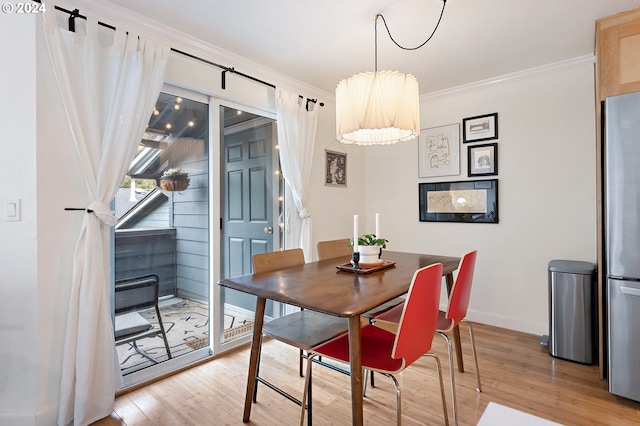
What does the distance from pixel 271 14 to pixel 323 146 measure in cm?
168

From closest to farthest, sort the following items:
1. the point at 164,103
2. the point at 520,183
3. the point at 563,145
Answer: the point at 164,103 → the point at 563,145 → the point at 520,183

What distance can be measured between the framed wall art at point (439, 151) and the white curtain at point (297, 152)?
1288 millimetres

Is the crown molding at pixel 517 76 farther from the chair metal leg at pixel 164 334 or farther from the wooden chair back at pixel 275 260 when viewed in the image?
the chair metal leg at pixel 164 334

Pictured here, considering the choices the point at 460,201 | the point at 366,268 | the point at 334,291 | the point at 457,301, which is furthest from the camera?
the point at 460,201

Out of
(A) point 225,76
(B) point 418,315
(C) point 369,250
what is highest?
(A) point 225,76

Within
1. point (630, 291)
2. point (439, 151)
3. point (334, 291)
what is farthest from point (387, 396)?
point (439, 151)

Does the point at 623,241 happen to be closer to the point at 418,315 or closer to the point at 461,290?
the point at 461,290

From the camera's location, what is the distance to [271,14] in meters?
2.20

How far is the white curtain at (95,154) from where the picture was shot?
6.09ft

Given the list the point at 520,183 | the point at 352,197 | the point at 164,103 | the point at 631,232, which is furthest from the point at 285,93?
the point at 631,232

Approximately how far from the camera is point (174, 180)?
2564mm

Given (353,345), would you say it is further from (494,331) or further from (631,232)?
(494,331)

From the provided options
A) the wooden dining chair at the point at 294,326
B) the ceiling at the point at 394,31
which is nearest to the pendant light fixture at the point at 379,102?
the ceiling at the point at 394,31

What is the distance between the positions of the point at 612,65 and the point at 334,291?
236 centimetres
